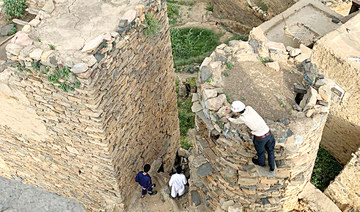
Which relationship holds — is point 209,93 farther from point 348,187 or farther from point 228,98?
point 348,187

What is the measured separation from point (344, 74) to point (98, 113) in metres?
5.34

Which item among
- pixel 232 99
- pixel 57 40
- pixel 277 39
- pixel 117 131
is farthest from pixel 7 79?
pixel 277 39

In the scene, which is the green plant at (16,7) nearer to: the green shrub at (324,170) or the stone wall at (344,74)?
the stone wall at (344,74)

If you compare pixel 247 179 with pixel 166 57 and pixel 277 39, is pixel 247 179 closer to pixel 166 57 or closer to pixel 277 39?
pixel 166 57

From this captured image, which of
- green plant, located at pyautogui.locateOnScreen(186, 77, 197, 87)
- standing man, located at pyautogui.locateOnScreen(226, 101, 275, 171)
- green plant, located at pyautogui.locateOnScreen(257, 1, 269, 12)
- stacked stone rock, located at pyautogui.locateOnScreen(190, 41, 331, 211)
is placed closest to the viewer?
standing man, located at pyautogui.locateOnScreen(226, 101, 275, 171)

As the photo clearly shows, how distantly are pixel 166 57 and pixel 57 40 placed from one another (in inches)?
94.3

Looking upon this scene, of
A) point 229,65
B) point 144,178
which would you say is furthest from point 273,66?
point 144,178

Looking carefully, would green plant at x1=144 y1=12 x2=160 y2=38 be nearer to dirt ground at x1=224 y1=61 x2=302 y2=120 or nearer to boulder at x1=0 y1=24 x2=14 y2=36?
dirt ground at x1=224 y1=61 x2=302 y2=120

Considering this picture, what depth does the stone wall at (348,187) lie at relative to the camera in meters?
7.83

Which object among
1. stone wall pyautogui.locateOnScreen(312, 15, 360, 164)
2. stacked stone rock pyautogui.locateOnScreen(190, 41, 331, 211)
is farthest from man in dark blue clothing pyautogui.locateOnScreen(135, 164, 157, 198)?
stone wall pyautogui.locateOnScreen(312, 15, 360, 164)

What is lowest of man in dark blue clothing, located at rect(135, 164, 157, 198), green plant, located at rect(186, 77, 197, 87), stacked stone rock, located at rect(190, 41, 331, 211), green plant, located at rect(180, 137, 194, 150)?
green plant, located at rect(180, 137, 194, 150)

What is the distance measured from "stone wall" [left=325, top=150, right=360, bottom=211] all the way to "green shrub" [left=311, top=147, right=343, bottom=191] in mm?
612

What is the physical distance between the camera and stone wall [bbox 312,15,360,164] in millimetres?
8188

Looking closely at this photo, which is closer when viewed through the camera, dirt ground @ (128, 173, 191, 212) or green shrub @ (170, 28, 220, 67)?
dirt ground @ (128, 173, 191, 212)
